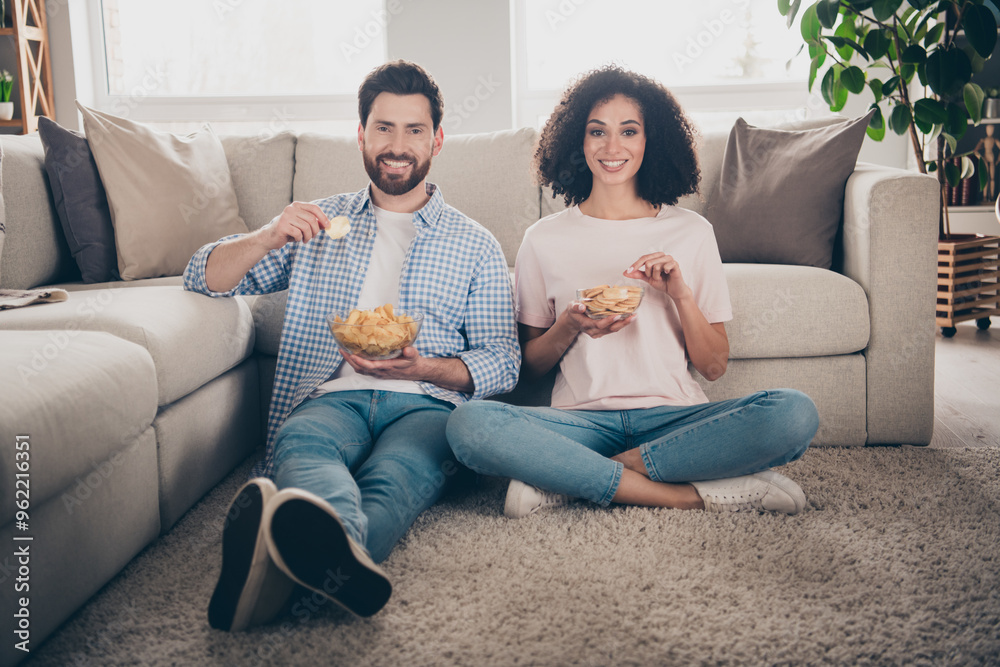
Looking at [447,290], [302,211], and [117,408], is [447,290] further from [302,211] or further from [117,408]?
[117,408]

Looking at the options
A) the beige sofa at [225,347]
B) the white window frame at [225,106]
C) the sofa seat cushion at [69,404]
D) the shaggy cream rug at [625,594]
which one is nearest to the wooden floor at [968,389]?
the beige sofa at [225,347]

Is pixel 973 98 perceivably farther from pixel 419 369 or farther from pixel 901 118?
pixel 419 369

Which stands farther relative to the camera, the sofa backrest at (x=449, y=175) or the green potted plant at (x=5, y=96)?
the green potted plant at (x=5, y=96)

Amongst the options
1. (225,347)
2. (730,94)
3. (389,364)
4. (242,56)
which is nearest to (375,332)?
(389,364)

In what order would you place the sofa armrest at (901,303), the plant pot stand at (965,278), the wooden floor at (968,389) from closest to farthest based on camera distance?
the sofa armrest at (901,303), the wooden floor at (968,389), the plant pot stand at (965,278)

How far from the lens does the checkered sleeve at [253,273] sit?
5.39 ft

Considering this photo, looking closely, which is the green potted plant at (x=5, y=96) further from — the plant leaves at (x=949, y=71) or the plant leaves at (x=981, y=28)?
the plant leaves at (x=981, y=28)

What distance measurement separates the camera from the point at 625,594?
1.18 m

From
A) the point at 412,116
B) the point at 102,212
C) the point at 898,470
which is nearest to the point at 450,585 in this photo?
the point at 412,116

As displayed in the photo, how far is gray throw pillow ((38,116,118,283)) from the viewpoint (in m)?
2.08

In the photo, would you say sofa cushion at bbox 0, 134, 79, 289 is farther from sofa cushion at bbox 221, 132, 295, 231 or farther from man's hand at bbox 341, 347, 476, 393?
man's hand at bbox 341, 347, 476, 393

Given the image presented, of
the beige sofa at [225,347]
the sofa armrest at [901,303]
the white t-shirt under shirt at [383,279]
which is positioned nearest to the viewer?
the beige sofa at [225,347]

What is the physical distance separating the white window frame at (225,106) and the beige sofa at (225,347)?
1.42 meters

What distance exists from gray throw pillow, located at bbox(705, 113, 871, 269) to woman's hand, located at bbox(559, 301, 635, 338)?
0.91 meters
